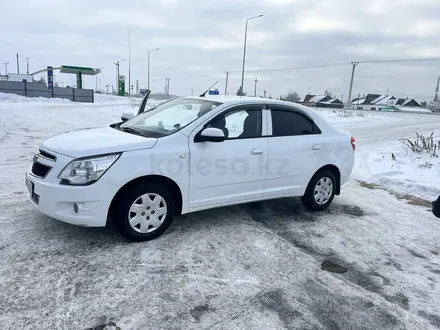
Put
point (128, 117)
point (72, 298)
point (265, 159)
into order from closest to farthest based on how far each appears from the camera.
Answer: point (72, 298), point (265, 159), point (128, 117)

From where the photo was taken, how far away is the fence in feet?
109

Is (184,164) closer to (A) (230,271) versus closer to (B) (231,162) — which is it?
(B) (231,162)

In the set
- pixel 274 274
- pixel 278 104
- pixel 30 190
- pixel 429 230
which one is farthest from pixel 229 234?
pixel 429 230

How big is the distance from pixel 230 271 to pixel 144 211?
1.17m

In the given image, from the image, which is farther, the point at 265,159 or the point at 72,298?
the point at 265,159

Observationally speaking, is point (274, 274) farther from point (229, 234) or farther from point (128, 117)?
point (128, 117)

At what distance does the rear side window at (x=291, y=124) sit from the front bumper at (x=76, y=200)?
2423mm

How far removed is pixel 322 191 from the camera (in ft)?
18.8

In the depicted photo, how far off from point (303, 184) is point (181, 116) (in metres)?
2.08

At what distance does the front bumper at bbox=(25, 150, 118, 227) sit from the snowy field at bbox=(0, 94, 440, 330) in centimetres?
37

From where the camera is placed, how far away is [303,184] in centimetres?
549

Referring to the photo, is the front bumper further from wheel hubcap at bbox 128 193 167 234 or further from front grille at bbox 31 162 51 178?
wheel hubcap at bbox 128 193 167 234

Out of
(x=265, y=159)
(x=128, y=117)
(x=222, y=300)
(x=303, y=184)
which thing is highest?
(x=128, y=117)

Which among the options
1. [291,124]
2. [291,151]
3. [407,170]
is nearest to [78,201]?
[291,151]
